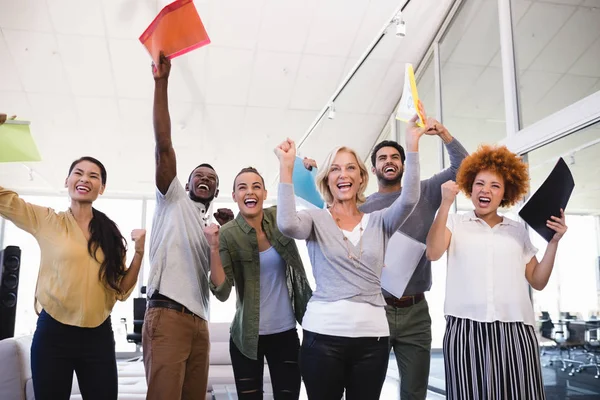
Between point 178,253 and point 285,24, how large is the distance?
370 cm

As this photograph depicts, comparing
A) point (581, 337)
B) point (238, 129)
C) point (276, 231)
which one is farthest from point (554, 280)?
point (238, 129)

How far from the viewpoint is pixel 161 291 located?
6.39 ft

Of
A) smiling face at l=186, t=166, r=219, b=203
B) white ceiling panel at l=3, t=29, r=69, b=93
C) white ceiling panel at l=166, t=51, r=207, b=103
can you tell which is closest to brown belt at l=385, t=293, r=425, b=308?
smiling face at l=186, t=166, r=219, b=203

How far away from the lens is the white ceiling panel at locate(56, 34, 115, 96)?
17.0ft

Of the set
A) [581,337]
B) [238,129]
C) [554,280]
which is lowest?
[581,337]

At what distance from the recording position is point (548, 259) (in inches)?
73.3

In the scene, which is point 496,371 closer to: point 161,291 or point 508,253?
point 508,253

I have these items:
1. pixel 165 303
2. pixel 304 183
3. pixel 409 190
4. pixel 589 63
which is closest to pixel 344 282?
pixel 409 190

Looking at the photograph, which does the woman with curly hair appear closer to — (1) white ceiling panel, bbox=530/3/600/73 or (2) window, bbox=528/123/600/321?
(2) window, bbox=528/123/600/321

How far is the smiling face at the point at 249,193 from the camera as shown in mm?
2217

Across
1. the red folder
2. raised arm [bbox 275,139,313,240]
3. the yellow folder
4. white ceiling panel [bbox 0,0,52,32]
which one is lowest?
raised arm [bbox 275,139,313,240]

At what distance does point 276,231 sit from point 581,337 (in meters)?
2.26

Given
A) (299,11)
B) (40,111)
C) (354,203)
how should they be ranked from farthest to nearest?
(40,111)
(299,11)
(354,203)

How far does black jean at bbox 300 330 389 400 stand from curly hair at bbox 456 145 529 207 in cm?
76
